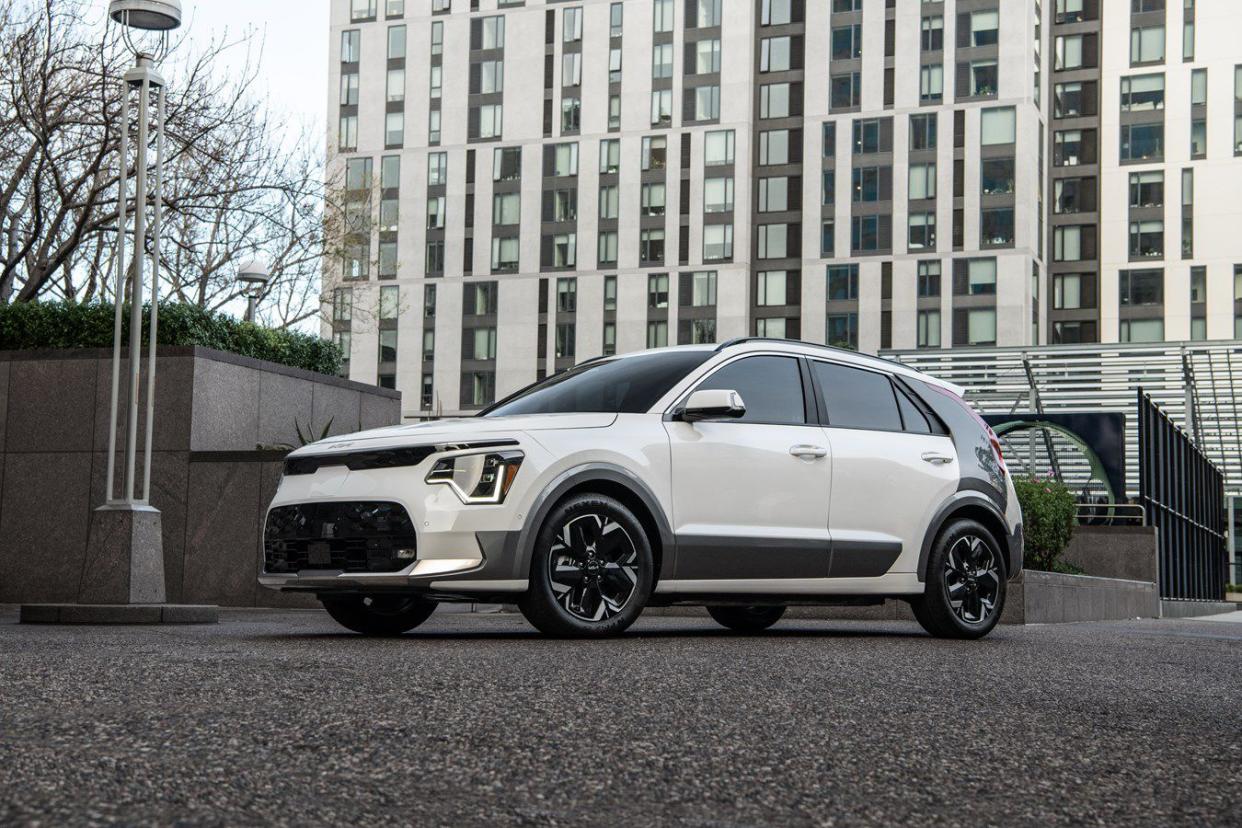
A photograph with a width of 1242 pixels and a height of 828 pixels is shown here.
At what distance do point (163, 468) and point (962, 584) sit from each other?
8779 millimetres

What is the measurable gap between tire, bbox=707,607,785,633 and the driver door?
65.9 inches

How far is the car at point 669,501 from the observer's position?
784 cm

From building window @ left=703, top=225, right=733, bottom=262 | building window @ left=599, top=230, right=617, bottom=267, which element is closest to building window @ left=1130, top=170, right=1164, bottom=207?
building window @ left=703, top=225, right=733, bottom=262

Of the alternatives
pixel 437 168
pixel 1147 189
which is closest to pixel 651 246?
pixel 437 168

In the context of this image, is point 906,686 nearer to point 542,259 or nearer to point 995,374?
point 995,374

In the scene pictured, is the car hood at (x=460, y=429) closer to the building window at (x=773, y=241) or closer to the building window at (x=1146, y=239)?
the building window at (x=773, y=241)

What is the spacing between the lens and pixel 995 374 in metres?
38.5

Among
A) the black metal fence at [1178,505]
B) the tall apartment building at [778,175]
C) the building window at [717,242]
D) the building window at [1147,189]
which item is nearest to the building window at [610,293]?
the tall apartment building at [778,175]

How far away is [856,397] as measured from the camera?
9.52 metres

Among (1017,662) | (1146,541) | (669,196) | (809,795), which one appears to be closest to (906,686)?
(1017,662)

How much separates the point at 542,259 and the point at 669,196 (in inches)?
288

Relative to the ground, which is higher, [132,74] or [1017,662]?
[132,74]

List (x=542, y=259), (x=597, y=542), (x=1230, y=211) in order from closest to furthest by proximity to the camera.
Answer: (x=597, y=542), (x=1230, y=211), (x=542, y=259)

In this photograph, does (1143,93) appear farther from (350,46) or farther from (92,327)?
(92,327)
